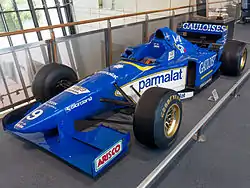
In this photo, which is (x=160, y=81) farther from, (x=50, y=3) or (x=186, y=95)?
(x=50, y=3)

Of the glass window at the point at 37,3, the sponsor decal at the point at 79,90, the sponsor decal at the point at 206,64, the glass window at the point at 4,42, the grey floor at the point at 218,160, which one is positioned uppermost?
the glass window at the point at 37,3

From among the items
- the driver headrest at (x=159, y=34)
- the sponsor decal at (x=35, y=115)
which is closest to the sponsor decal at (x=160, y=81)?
the driver headrest at (x=159, y=34)

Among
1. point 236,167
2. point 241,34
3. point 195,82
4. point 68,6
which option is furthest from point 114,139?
point 68,6

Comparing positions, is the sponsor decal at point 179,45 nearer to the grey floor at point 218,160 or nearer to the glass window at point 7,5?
the grey floor at point 218,160

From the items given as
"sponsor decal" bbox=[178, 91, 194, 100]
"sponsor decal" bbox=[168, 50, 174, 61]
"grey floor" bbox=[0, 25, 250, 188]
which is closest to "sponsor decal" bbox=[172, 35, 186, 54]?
"sponsor decal" bbox=[168, 50, 174, 61]

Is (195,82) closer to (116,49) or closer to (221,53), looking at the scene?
(221,53)

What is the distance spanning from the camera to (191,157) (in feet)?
8.35

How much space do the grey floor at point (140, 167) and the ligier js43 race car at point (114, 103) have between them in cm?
15

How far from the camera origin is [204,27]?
4930 mm

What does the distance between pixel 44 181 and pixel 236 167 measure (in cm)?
180

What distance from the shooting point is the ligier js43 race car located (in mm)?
2312

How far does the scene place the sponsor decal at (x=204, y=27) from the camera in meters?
4.74

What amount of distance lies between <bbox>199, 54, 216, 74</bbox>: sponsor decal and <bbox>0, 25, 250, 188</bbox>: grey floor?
101 cm

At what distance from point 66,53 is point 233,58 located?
283 cm
